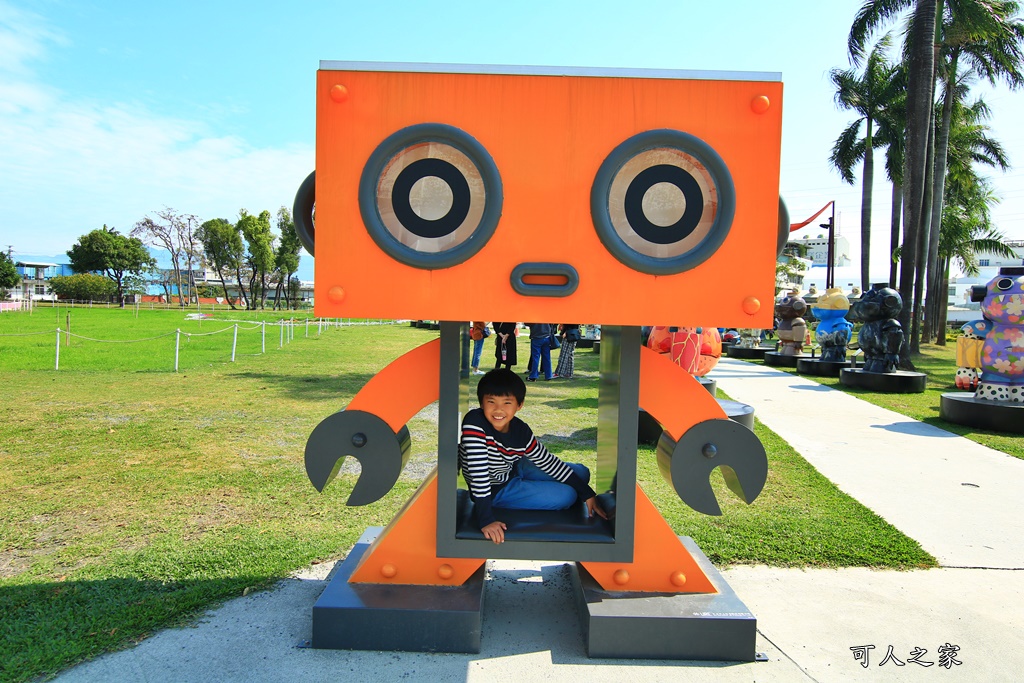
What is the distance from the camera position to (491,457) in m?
3.11

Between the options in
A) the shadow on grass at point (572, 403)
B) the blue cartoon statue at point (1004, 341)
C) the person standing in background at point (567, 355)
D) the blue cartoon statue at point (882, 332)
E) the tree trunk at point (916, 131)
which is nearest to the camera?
the blue cartoon statue at point (1004, 341)

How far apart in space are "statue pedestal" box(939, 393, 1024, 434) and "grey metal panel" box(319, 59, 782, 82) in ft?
25.6

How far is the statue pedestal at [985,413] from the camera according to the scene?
8102 millimetres

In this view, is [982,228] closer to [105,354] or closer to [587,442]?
[587,442]

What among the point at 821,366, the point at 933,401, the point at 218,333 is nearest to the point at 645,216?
the point at 933,401

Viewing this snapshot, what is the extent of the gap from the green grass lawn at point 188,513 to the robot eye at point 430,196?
2091 mm

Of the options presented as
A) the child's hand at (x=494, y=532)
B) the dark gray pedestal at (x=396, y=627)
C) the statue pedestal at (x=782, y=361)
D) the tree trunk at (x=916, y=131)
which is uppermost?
the tree trunk at (x=916, y=131)

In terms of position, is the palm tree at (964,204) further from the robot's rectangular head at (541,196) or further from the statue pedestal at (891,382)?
the robot's rectangular head at (541,196)

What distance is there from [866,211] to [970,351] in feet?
63.1

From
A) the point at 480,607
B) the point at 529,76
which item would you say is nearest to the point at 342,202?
the point at 529,76

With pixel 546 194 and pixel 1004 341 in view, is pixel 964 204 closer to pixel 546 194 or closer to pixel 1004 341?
pixel 1004 341

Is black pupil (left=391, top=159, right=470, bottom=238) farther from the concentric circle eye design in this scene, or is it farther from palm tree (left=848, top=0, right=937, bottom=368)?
palm tree (left=848, top=0, right=937, bottom=368)

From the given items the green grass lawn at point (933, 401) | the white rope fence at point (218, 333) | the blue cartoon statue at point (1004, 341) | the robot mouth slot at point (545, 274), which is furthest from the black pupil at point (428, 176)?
the white rope fence at point (218, 333)

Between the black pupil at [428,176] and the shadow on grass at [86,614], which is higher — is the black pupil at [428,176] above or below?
above
